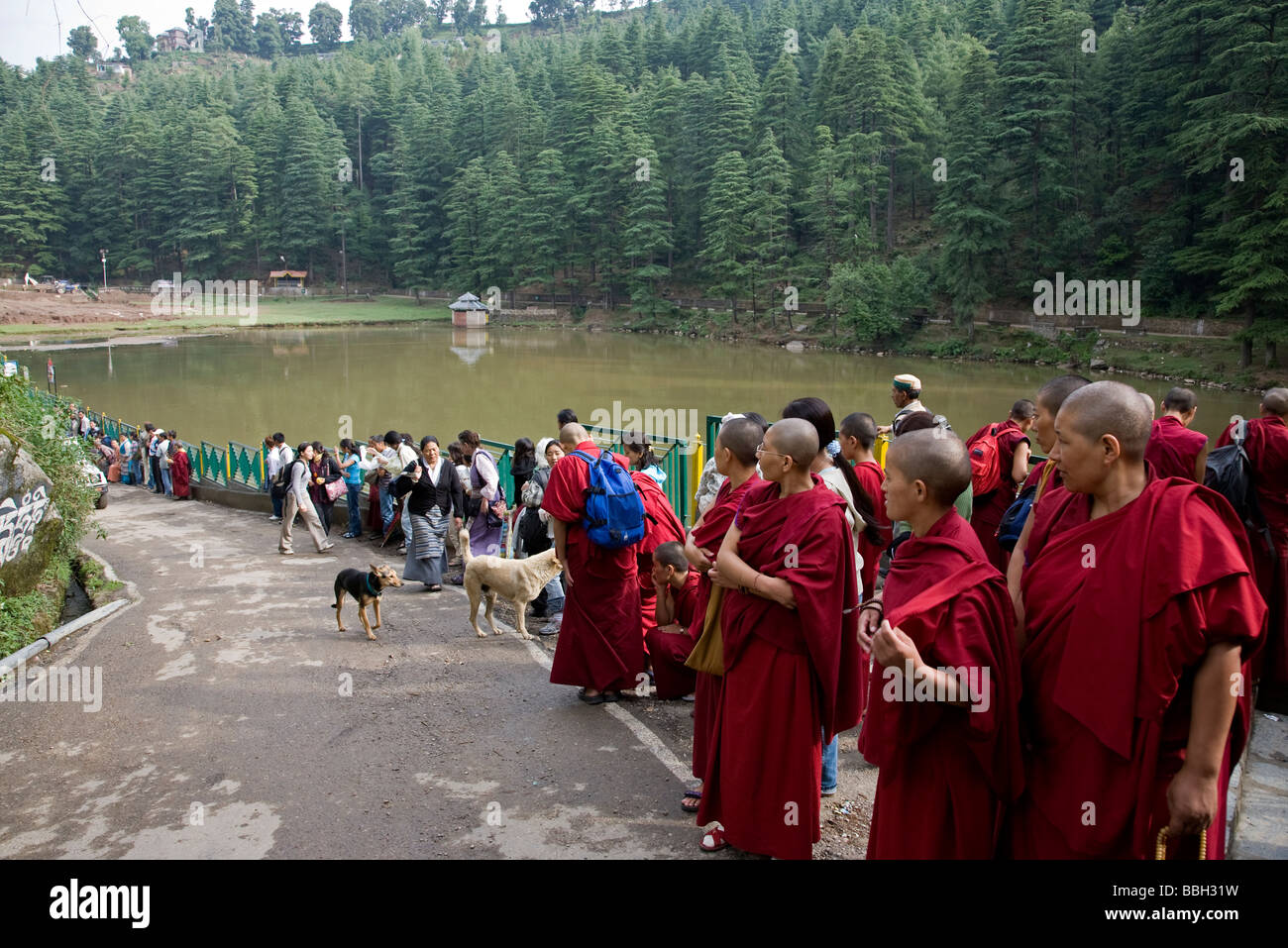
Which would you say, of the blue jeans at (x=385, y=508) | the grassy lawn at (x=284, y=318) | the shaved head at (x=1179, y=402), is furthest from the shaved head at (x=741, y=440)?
the grassy lawn at (x=284, y=318)

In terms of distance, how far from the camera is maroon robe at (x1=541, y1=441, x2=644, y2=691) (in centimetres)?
557

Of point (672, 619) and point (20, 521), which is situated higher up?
point (20, 521)

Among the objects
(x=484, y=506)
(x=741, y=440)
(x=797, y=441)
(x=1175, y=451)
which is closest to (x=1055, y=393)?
(x=797, y=441)

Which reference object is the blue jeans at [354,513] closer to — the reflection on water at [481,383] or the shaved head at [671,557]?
the shaved head at [671,557]

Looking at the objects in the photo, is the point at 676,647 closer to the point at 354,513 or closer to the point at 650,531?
the point at 650,531

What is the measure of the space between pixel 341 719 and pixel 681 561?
2.43 metres

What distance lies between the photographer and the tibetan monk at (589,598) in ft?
18.3

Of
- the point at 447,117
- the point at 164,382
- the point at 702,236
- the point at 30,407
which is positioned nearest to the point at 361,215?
the point at 447,117

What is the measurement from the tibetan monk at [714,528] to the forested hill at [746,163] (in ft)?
92.3

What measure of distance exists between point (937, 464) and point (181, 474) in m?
18.6

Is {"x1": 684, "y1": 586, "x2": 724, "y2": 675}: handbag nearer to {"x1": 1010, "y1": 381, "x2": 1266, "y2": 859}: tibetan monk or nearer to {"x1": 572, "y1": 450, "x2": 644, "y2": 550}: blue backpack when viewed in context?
{"x1": 1010, "y1": 381, "x2": 1266, "y2": 859}: tibetan monk

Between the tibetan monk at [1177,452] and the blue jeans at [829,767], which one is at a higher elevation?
the tibetan monk at [1177,452]

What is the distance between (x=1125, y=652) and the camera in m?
2.51

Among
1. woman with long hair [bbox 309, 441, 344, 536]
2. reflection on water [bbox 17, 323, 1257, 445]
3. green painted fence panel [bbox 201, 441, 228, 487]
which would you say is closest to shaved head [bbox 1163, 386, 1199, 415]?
woman with long hair [bbox 309, 441, 344, 536]
